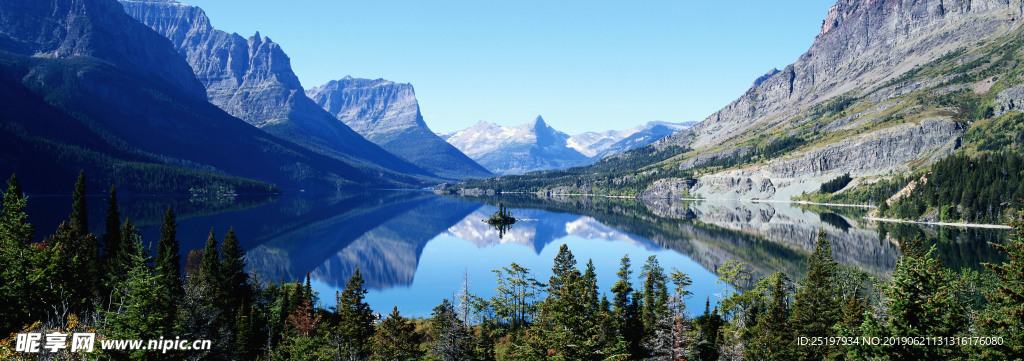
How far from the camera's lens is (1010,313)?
2103cm

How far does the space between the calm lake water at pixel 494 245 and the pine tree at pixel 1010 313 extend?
48558 millimetres

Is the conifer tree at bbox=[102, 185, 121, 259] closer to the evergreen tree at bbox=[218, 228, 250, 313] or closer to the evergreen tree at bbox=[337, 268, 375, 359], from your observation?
the evergreen tree at bbox=[218, 228, 250, 313]

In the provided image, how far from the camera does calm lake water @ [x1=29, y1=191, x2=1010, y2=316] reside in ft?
300

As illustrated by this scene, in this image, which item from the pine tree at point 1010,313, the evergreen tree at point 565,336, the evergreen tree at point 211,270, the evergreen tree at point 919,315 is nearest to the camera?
the pine tree at point 1010,313

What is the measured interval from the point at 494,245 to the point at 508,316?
79.4 m

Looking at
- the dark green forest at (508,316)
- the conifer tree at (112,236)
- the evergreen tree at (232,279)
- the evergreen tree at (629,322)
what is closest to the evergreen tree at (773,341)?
the dark green forest at (508,316)

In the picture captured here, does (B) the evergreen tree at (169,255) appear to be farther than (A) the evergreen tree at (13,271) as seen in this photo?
Yes

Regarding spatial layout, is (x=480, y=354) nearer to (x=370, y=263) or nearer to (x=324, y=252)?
(x=370, y=263)

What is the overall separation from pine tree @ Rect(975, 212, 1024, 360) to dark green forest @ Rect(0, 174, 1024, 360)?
0.06 metres

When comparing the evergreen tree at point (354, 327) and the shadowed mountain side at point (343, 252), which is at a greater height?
the evergreen tree at point (354, 327)

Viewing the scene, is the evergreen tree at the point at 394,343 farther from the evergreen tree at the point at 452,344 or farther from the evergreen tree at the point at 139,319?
the evergreen tree at the point at 139,319

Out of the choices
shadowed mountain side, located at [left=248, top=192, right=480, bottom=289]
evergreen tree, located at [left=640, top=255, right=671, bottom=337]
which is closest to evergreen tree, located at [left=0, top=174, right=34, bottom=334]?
shadowed mountain side, located at [left=248, top=192, right=480, bottom=289]

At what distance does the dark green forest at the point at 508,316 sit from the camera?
875 inches

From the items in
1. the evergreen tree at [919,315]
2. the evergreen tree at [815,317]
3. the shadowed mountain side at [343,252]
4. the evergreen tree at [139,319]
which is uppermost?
the evergreen tree at [919,315]
